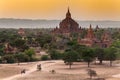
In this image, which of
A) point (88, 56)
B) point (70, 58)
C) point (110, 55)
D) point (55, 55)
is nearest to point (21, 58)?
point (55, 55)

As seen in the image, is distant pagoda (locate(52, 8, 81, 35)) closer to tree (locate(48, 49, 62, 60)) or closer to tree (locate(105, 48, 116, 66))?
tree (locate(48, 49, 62, 60))

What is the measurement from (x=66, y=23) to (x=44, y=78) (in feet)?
312

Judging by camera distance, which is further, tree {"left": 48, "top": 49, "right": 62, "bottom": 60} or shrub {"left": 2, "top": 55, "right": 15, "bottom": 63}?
tree {"left": 48, "top": 49, "right": 62, "bottom": 60}

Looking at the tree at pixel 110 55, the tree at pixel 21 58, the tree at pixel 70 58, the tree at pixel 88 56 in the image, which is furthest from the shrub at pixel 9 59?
the tree at pixel 110 55

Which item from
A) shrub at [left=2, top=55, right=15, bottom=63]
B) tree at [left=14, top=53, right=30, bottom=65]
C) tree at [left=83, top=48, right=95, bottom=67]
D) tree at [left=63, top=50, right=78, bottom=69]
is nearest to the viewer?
tree at [left=63, top=50, right=78, bottom=69]

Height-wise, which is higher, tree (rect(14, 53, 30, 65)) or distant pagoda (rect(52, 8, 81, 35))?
distant pagoda (rect(52, 8, 81, 35))

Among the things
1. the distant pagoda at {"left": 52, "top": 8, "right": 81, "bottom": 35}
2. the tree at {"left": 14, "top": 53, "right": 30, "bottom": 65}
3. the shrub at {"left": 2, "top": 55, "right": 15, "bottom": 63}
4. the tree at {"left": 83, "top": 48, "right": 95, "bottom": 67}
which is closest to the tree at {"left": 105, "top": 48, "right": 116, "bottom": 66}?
the tree at {"left": 83, "top": 48, "right": 95, "bottom": 67}

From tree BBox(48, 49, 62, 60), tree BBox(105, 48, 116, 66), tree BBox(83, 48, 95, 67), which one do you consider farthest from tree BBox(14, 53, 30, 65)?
tree BBox(105, 48, 116, 66)

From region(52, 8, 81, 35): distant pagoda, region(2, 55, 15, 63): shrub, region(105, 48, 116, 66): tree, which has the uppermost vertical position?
region(52, 8, 81, 35): distant pagoda

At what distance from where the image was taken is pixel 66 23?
477 ft

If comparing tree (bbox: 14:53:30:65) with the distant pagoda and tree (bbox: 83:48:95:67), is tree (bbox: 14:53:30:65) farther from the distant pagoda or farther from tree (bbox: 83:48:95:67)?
the distant pagoda

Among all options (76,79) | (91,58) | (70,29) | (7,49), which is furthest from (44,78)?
(70,29)

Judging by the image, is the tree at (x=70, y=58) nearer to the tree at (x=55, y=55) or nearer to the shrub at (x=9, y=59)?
the shrub at (x=9, y=59)

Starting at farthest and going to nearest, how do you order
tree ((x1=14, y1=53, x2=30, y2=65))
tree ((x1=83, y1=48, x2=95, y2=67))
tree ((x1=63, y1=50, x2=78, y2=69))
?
tree ((x1=14, y1=53, x2=30, y2=65)), tree ((x1=83, y1=48, x2=95, y2=67)), tree ((x1=63, y1=50, x2=78, y2=69))
